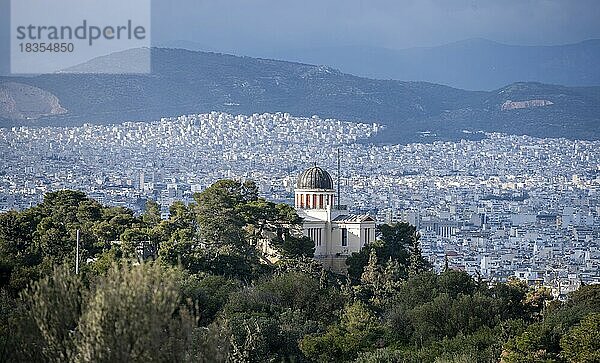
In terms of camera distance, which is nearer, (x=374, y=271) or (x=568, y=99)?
(x=374, y=271)

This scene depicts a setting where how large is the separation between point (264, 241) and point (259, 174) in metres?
33.6

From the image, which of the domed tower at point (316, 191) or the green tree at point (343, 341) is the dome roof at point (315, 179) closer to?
the domed tower at point (316, 191)

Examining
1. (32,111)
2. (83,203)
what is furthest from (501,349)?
(32,111)

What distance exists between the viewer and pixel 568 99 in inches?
3255

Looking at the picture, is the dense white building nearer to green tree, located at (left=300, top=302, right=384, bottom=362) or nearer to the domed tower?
the domed tower

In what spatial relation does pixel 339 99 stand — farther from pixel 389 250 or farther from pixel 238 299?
pixel 238 299

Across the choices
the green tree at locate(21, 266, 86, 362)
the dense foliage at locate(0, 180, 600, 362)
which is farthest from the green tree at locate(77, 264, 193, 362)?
the green tree at locate(21, 266, 86, 362)

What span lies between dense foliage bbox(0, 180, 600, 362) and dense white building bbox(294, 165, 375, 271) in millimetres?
915

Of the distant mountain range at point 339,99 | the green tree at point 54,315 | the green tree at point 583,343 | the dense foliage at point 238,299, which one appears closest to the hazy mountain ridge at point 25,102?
the distant mountain range at point 339,99

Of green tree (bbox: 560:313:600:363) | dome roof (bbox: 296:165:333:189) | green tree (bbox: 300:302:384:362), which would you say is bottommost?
green tree (bbox: 300:302:384:362)

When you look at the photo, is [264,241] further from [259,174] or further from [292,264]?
[259,174]

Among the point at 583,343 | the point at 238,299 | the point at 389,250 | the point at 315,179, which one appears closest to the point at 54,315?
the point at 583,343

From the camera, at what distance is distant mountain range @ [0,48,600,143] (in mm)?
77375

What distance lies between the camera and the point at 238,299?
85.8 ft
